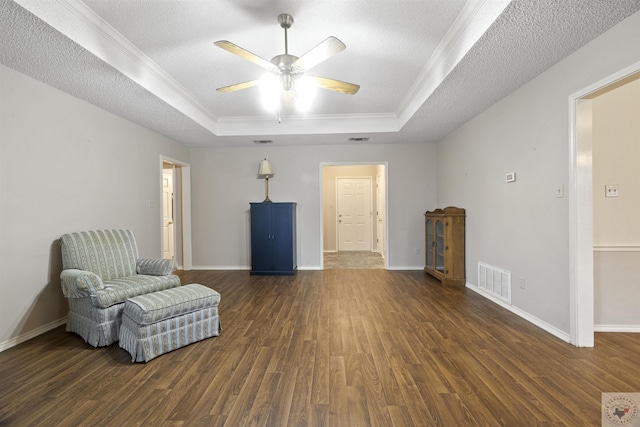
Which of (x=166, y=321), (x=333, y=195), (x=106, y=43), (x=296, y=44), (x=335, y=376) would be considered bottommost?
(x=335, y=376)

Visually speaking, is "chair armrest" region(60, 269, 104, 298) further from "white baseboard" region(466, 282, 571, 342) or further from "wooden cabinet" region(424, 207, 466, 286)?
"wooden cabinet" region(424, 207, 466, 286)

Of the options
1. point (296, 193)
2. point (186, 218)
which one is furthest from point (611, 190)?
point (186, 218)

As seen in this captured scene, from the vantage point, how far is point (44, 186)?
2803 millimetres

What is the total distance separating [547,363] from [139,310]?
10.0ft

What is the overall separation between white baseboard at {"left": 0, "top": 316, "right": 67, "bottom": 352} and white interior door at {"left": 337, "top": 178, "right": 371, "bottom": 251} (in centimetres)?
599

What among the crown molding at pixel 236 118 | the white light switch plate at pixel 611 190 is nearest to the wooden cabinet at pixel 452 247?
the crown molding at pixel 236 118

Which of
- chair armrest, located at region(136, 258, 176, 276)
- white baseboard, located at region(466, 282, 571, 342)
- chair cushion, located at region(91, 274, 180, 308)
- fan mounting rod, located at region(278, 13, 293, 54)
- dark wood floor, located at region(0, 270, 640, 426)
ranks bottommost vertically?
dark wood floor, located at region(0, 270, 640, 426)

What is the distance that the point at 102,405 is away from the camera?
173cm

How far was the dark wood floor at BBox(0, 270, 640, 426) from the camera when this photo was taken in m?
1.64

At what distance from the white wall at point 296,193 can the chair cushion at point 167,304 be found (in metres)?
3.09

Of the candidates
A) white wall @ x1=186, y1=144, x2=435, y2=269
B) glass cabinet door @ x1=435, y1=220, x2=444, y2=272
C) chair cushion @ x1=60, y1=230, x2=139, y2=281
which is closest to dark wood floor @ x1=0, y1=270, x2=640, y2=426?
chair cushion @ x1=60, y1=230, x2=139, y2=281

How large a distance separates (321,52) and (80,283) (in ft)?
8.70

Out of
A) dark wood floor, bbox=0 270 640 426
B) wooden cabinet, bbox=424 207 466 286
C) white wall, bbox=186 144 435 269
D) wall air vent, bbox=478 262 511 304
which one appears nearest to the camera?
dark wood floor, bbox=0 270 640 426

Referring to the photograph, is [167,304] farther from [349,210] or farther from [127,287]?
[349,210]
